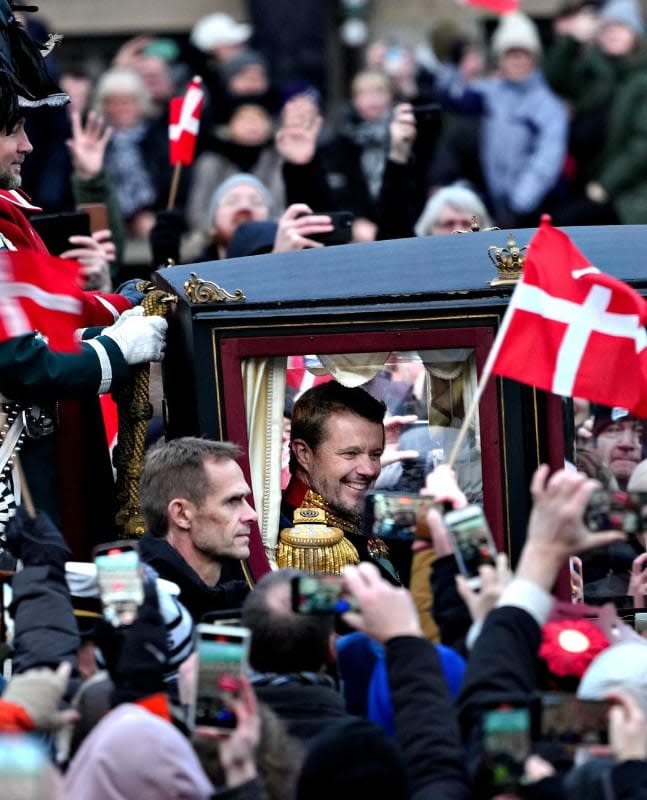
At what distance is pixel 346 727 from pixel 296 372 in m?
2.50

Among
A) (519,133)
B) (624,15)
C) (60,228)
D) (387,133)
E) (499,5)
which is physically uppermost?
(624,15)

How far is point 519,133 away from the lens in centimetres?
1356

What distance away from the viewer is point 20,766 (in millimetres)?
4398

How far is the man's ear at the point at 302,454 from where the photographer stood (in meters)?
7.58

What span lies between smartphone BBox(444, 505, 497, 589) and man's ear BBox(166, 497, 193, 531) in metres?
1.28

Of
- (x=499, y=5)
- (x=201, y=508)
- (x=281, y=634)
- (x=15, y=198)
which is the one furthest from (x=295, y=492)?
(x=499, y=5)

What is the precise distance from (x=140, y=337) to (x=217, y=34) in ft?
27.8

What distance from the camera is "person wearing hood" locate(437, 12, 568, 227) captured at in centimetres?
1350

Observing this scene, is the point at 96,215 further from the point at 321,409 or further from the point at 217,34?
the point at 217,34

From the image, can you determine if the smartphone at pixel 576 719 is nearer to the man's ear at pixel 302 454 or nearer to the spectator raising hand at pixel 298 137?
the man's ear at pixel 302 454

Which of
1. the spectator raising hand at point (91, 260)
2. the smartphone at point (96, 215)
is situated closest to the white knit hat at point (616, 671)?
the spectator raising hand at point (91, 260)

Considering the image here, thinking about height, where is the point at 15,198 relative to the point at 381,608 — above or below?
above

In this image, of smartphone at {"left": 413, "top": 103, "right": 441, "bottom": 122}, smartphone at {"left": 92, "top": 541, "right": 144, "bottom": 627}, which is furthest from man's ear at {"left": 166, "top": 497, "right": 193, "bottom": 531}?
smartphone at {"left": 413, "top": 103, "right": 441, "bottom": 122}

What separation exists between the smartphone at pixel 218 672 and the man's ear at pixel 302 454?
242cm
